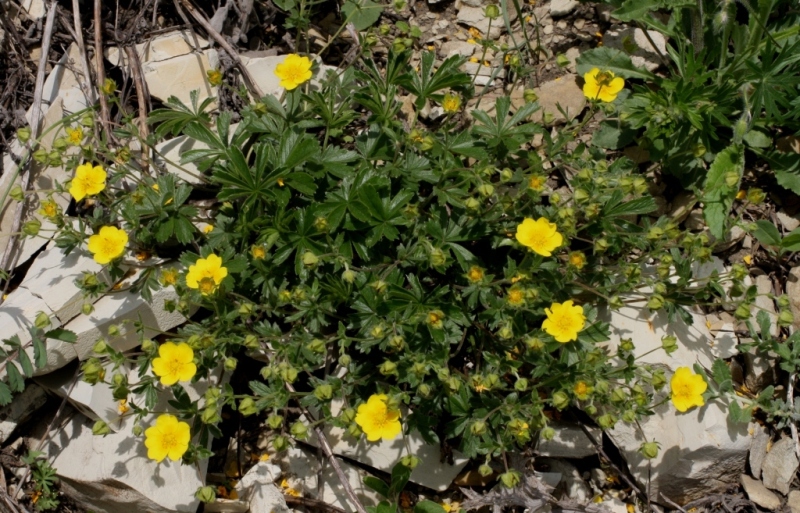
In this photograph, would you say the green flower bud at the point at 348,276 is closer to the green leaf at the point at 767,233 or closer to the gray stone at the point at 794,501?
the green leaf at the point at 767,233

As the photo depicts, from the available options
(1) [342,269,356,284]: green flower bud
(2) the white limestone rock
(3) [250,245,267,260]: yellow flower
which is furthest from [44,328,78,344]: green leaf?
(2) the white limestone rock

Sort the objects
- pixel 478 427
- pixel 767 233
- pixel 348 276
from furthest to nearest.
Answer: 1. pixel 767 233
2. pixel 348 276
3. pixel 478 427

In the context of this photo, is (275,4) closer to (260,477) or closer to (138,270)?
(138,270)

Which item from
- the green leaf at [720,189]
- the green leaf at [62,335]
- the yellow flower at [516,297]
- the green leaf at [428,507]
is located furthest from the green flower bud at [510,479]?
the green leaf at [62,335]

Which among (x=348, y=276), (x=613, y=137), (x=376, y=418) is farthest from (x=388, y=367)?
(x=613, y=137)

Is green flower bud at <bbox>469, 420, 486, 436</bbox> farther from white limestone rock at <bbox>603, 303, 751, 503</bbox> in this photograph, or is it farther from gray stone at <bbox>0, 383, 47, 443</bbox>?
gray stone at <bbox>0, 383, 47, 443</bbox>

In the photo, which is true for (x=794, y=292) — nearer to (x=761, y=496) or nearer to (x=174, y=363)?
(x=761, y=496)

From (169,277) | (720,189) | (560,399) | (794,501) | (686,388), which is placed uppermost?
(169,277)
